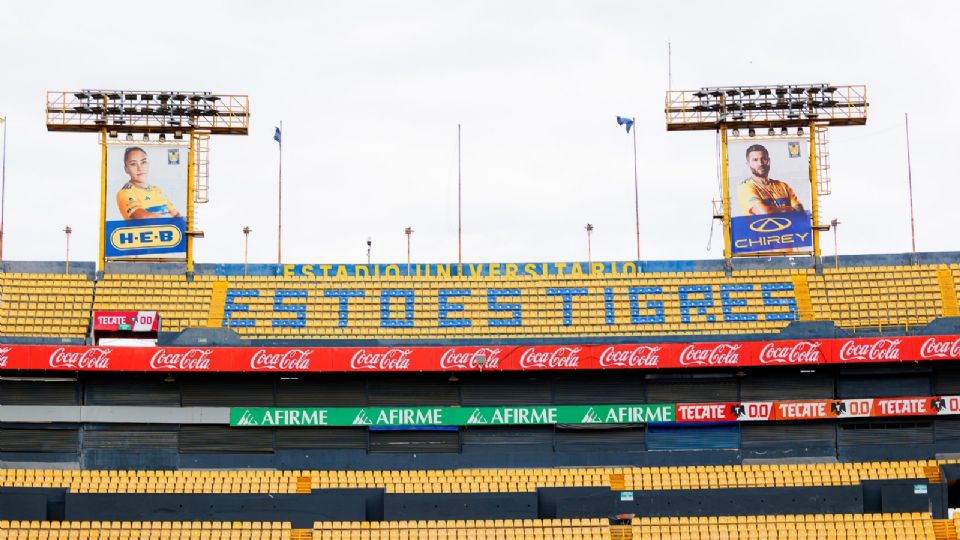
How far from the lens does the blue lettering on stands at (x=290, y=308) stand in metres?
49.9

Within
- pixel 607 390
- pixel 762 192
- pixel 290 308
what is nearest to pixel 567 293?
pixel 607 390

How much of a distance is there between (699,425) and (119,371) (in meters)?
22.6

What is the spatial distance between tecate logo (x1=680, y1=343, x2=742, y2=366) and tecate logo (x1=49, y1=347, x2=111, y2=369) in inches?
865

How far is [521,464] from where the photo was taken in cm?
4816

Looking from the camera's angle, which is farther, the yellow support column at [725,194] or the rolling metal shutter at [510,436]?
the yellow support column at [725,194]

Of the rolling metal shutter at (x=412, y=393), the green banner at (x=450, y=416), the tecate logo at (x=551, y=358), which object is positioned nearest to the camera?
the tecate logo at (x=551, y=358)

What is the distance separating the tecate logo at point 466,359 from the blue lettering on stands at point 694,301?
8.80 metres

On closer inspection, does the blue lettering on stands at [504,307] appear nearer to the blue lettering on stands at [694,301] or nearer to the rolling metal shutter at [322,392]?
the rolling metal shutter at [322,392]

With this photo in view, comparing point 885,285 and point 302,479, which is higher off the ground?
point 885,285

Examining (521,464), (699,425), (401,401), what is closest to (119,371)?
(401,401)

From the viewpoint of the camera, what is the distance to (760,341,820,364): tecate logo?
46688mm

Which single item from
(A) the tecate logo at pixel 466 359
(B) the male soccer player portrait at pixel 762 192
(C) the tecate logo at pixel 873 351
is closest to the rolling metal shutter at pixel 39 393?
(A) the tecate logo at pixel 466 359

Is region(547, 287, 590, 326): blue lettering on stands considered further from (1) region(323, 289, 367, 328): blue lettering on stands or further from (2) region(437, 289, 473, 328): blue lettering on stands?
(1) region(323, 289, 367, 328): blue lettering on stands

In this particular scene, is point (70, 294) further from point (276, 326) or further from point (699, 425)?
point (699, 425)
